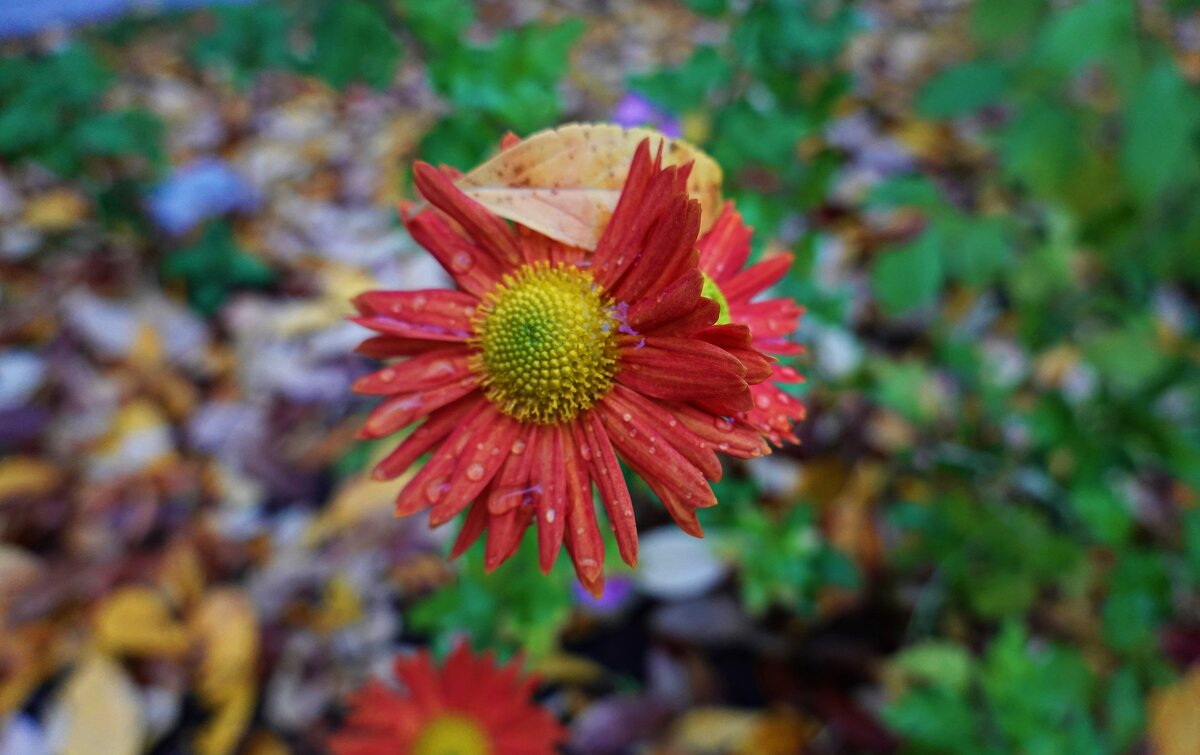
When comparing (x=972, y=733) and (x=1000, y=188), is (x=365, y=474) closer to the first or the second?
(x=972, y=733)

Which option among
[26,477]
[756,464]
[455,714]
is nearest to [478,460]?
[455,714]

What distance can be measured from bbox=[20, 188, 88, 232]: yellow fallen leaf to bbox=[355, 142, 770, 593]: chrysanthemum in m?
1.85

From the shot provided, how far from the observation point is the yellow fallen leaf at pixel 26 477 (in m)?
1.62

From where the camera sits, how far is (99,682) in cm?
142

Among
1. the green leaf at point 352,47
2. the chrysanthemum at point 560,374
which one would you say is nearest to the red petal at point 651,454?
the chrysanthemum at point 560,374

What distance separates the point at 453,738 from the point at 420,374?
682 millimetres

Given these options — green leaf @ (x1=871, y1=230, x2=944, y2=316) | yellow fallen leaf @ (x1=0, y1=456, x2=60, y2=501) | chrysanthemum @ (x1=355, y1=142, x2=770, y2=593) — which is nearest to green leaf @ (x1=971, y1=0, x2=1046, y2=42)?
green leaf @ (x1=871, y1=230, x2=944, y2=316)

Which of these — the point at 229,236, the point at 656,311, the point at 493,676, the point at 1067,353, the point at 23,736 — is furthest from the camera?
the point at 229,236

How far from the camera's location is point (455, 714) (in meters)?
1.12

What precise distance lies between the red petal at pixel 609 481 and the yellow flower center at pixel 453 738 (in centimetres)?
63

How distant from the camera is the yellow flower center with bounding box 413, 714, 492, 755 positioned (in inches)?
43.9

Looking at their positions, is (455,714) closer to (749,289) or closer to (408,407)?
(408,407)

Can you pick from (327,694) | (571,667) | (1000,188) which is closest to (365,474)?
(327,694)

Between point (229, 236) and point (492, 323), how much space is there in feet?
5.10
